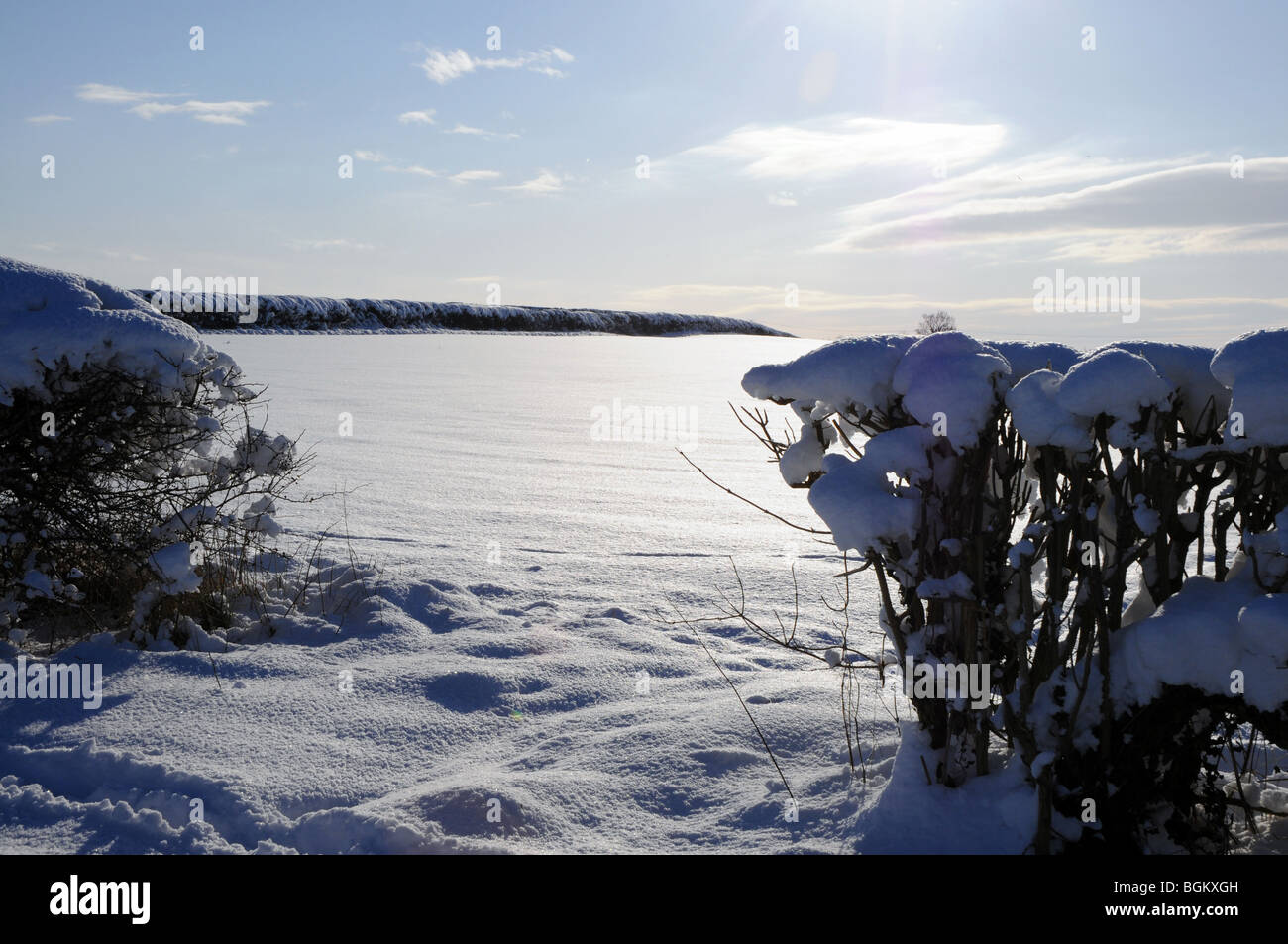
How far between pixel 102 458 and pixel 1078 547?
4255 mm

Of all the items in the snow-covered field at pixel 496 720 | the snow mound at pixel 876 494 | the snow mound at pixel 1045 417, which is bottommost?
the snow-covered field at pixel 496 720

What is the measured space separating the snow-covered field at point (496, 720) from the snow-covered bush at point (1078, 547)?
33 centimetres

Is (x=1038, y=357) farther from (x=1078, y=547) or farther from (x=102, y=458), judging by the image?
(x=102, y=458)

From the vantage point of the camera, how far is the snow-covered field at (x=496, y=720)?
2836mm

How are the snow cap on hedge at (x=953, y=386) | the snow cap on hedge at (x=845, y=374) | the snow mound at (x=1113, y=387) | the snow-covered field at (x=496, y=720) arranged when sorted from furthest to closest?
the snow-covered field at (x=496, y=720), the snow cap on hedge at (x=845, y=374), the snow cap on hedge at (x=953, y=386), the snow mound at (x=1113, y=387)

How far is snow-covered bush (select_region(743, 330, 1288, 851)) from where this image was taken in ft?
7.58

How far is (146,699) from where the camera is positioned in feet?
12.2

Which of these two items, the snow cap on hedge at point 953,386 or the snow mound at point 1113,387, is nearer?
the snow mound at point 1113,387

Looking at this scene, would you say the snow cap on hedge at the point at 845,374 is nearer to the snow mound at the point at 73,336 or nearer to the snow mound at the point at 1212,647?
the snow mound at the point at 1212,647

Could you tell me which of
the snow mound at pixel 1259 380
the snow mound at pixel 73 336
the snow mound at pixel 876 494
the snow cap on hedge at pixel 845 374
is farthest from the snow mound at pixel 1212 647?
the snow mound at pixel 73 336

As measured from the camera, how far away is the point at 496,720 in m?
3.70

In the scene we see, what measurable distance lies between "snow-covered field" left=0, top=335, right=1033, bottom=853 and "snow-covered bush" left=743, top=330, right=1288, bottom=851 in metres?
0.33

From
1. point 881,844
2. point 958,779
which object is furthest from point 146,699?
point 958,779
